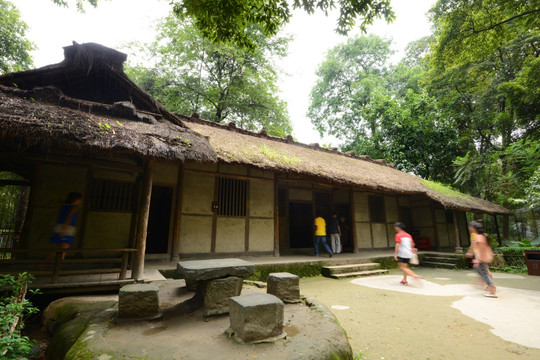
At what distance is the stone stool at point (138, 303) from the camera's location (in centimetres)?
288

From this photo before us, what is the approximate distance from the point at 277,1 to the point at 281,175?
16.5 feet

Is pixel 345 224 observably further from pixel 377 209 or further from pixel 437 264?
pixel 437 264

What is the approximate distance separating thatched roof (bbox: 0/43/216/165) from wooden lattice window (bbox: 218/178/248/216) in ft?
6.70

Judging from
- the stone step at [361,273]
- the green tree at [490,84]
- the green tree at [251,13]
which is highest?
the green tree at [490,84]

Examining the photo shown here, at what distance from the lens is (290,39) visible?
16922 mm

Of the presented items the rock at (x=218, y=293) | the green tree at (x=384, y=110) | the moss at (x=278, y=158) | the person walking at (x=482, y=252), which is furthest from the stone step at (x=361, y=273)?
the green tree at (x=384, y=110)

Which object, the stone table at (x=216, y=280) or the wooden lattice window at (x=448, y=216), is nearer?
the stone table at (x=216, y=280)

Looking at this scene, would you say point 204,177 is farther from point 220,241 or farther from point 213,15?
point 213,15

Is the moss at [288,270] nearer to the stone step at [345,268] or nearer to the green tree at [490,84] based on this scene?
the stone step at [345,268]

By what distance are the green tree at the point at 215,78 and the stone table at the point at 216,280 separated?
43.7 ft

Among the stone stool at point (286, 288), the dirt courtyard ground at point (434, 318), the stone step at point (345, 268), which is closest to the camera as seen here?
the dirt courtyard ground at point (434, 318)

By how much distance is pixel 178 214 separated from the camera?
6316 millimetres

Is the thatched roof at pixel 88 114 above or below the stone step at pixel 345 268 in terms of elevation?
above

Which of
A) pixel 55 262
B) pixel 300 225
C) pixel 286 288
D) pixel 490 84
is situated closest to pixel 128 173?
pixel 55 262
